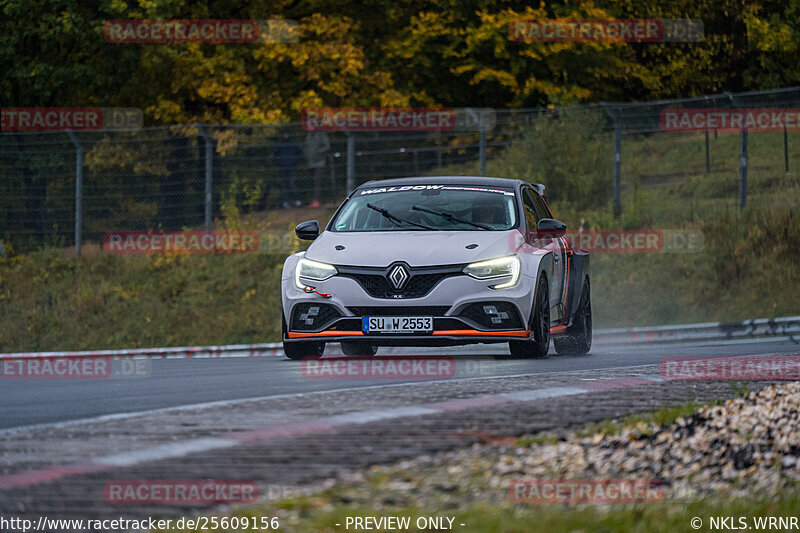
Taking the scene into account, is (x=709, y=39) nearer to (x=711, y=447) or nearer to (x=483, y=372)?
(x=483, y=372)

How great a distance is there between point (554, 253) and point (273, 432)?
6.94 meters

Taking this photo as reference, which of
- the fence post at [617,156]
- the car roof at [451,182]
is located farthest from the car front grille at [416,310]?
the fence post at [617,156]

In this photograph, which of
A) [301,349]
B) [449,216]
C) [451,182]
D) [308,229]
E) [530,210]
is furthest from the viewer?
[530,210]

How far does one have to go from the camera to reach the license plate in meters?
12.3

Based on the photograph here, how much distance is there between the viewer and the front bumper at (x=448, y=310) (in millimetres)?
12289

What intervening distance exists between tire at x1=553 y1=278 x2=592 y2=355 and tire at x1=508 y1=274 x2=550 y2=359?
1.88 metres

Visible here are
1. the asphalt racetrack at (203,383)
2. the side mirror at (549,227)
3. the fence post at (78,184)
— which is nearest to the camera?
the asphalt racetrack at (203,383)

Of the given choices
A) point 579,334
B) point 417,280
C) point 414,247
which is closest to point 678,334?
point 579,334

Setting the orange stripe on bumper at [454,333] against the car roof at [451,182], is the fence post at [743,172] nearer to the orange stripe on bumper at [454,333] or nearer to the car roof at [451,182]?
the car roof at [451,182]

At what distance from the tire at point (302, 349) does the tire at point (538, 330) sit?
195cm

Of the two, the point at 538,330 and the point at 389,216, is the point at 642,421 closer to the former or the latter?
the point at 538,330

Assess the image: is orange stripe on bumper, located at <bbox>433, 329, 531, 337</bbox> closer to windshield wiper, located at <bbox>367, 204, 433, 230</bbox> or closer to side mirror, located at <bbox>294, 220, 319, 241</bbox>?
windshield wiper, located at <bbox>367, 204, 433, 230</bbox>

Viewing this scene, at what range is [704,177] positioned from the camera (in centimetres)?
2667

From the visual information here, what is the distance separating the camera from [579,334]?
49.4 feet
